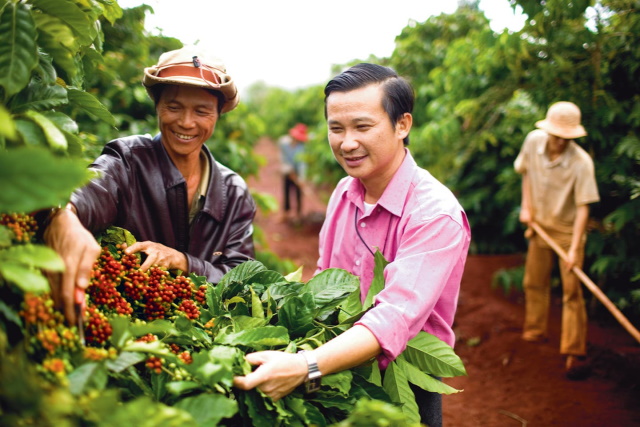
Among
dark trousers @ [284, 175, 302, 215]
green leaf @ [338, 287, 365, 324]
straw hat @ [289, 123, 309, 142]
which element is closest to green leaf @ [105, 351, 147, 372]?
green leaf @ [338, 287, 365, 324]

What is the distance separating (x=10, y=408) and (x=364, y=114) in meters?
1.27

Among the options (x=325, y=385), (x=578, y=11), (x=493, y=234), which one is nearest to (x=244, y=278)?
(x=325, y=385)

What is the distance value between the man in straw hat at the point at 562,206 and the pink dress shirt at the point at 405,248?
2677 mm

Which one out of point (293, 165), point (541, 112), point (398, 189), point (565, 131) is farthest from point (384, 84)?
point (293, 165)

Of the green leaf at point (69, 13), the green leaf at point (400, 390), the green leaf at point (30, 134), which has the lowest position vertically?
the green leaf at point (400, 390)

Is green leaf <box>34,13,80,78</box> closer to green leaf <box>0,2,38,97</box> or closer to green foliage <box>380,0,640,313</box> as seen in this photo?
green leaf <box>0,2,38,97</box>

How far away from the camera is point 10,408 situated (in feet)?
2.67

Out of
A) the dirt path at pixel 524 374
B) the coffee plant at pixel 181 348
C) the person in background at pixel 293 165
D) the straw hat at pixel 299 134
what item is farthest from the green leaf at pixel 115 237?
the straw hat at pixel 299 134

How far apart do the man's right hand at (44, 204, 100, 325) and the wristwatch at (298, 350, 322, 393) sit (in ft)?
1.80

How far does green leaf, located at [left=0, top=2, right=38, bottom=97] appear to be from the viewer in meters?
1.06

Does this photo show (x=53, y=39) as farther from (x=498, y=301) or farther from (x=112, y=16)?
(x=498, y=301)

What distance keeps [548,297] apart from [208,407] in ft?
14.3

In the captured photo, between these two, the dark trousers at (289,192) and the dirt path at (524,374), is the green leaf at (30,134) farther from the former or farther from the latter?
the dark trousers at (289,192)

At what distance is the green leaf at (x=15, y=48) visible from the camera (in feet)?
3.48
